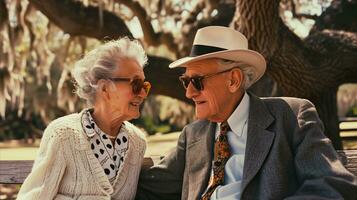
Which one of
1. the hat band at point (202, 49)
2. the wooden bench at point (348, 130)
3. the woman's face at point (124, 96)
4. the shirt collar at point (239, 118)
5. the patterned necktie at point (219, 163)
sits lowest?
the wooden bench at point (348, 130)

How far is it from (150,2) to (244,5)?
12.1 feet

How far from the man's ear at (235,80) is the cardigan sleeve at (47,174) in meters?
0.90

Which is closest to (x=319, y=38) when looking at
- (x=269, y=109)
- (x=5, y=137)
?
(x=269, y=109)

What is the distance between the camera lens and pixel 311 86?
6523 millimetres

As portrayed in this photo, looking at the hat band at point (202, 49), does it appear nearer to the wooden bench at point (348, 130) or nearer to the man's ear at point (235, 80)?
the man's ear at point (235, 80)

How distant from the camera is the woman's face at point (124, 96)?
307 cm

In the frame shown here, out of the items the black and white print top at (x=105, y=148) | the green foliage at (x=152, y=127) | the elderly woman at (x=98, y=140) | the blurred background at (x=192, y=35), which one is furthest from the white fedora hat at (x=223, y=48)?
the green foliage at (x=152, y=127)

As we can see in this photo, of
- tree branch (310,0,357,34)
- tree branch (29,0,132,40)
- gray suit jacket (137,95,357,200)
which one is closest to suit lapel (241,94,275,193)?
gray suit jacket (137,95,357,200)

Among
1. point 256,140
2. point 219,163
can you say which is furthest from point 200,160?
point 256,140

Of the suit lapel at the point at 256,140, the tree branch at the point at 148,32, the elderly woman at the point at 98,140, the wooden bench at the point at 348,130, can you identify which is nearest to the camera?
the suit lapel at the point at 256,140

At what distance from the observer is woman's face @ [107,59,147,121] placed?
3.07m

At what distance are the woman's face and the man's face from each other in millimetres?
328

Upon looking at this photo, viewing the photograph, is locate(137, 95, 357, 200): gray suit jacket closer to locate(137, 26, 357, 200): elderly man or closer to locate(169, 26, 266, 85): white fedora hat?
locate(137, 26, 357, 200): elderly man

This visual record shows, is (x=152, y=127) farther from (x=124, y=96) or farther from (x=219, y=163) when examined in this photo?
(x=219, y=163)
